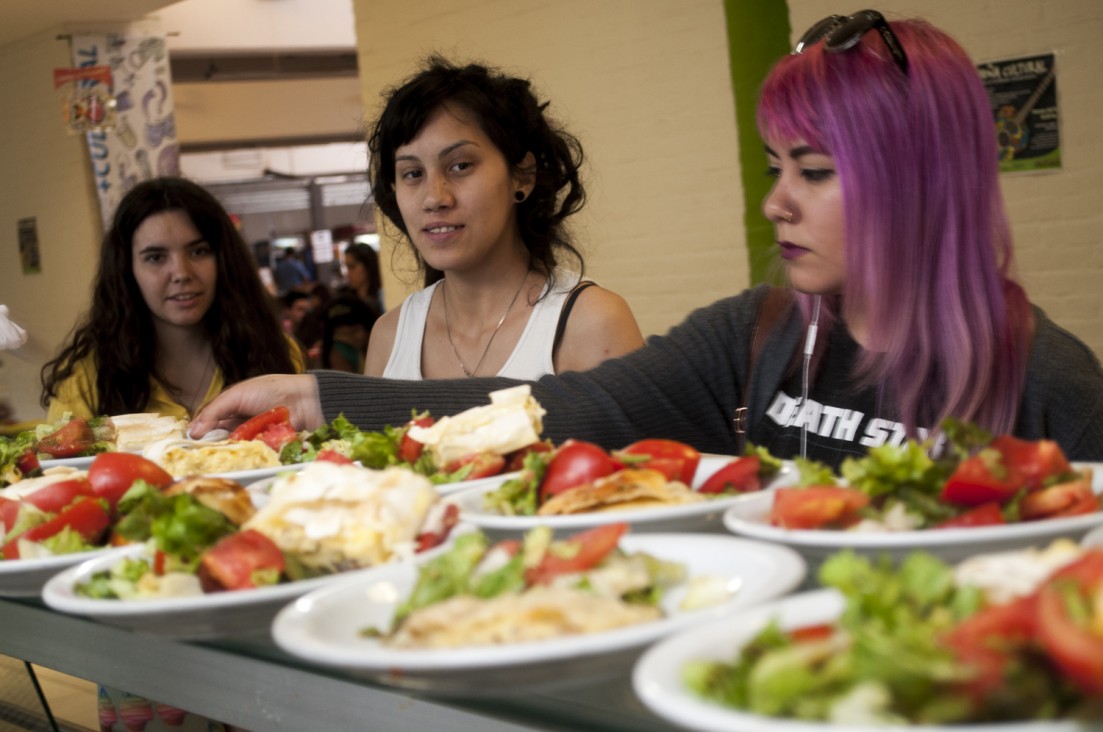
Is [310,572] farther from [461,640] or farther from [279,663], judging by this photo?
[461,640]

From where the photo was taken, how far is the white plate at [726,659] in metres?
0.49

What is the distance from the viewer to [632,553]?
84 centimetres

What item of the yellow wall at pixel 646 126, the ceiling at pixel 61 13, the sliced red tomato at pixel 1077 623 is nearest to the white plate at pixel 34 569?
the sliced red tomato at pixel 1077 623

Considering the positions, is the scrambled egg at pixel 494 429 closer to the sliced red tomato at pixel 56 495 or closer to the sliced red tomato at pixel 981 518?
the sliced red tomato at pixel 56 495

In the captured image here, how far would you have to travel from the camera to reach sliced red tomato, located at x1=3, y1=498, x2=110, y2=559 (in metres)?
1.13

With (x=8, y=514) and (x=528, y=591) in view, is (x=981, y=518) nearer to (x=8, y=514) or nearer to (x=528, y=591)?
(x=528, y=591)

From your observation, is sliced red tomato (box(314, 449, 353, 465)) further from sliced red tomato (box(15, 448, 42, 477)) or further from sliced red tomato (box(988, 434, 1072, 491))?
sliced red tomato (box(988, 434, 1072, 491))

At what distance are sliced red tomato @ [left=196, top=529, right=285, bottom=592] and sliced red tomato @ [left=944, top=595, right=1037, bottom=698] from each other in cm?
52

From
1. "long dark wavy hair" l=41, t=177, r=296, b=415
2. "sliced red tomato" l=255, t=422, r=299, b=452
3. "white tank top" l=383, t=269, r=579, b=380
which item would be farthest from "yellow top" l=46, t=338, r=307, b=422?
"sliced red tomato" l=255, t=422, r=299, b=452

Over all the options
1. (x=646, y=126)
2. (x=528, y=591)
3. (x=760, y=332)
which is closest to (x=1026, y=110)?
(x=646, y=126)

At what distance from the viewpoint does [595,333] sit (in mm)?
2598

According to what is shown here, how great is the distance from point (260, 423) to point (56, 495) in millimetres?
530

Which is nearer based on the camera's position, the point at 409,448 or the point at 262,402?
the point at 409,448

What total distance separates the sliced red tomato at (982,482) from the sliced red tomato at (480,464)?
515 millimetres
